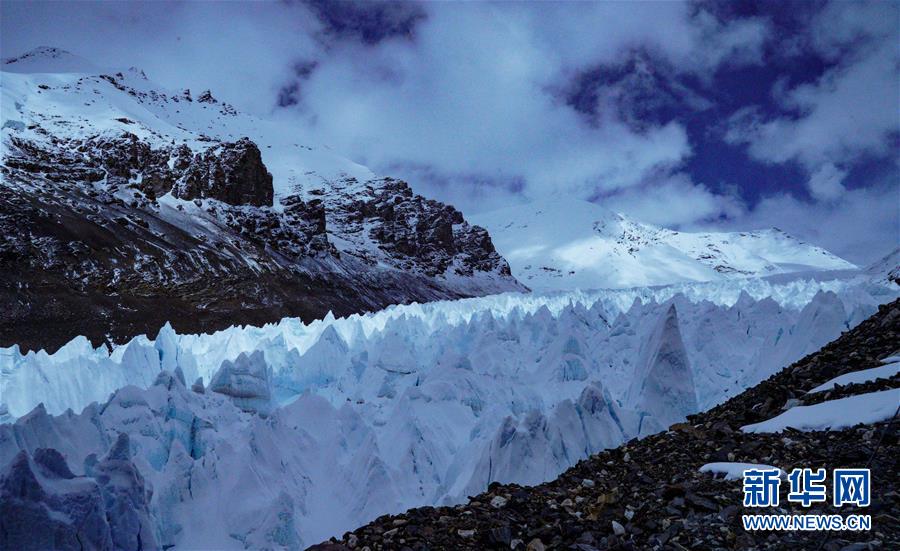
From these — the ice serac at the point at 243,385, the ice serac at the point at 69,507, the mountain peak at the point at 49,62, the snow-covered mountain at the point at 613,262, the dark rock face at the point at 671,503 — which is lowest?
the ice serac at the point at 69,507

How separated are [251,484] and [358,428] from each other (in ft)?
11.1

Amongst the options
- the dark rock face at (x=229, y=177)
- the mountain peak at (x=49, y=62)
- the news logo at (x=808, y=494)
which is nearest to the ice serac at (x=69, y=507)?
the news logo at (x=808, y=494)

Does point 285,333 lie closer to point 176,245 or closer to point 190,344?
point 190,344

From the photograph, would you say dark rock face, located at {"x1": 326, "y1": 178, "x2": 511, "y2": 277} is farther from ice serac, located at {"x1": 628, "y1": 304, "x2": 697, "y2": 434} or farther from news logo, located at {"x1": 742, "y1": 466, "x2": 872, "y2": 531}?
news logo, located at {"x1": 742, "y1": 466, "x2": 872, "y2": 531}

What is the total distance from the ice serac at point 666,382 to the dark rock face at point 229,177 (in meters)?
74.8

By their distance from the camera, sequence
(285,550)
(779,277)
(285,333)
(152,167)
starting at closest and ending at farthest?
(285,550)
(285,333)
(779,277)
(152,167)

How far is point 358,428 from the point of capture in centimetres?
1199

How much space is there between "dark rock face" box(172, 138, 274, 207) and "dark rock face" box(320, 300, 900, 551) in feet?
262

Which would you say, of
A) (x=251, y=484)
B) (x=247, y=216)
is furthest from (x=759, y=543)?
(x=247, y=216)

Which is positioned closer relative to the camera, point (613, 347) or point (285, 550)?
point (285, 550)

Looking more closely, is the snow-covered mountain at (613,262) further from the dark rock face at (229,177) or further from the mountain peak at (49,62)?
the mountain peak at (49,62)

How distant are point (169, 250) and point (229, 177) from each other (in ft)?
83.2

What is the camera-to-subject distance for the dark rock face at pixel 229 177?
3007 inches

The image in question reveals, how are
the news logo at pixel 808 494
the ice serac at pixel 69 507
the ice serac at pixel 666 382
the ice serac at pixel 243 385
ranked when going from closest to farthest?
the news logo at pixel 808 494
the ice serac at pixel 69 507
the ice serac at pixel 666 382
the ice serac at pixel 243 385
